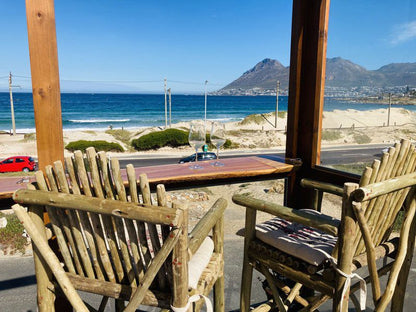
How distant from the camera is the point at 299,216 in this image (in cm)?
126

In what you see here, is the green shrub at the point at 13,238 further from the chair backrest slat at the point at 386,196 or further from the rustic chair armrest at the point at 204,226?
the chair backrest slat at the point at 386,196

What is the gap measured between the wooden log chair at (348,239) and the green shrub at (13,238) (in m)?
3.17

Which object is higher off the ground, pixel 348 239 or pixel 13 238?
pixel 348 239

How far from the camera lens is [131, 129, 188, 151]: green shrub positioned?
20.0 m

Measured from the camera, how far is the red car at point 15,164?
1170cm

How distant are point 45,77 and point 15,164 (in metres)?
12.1

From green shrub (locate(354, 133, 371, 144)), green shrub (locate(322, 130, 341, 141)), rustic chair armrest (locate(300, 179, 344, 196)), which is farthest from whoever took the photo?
green shrub (locate(322, 130, 341, 141))

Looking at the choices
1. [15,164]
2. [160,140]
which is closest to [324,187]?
[15,164]

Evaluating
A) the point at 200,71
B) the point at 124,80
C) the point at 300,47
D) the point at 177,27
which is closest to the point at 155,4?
the point at 177,27

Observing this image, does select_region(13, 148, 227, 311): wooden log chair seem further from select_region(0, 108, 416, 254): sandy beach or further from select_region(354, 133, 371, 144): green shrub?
select_region(354, 133, 371, 144): green shrub

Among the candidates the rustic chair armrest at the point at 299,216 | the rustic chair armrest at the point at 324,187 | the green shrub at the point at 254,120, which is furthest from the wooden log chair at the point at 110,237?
the green shrub at the point at 254,120

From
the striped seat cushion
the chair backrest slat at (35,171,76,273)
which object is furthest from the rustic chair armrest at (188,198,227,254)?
the chair backrest slat at (35,171,76,273)

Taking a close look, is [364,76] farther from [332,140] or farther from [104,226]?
[104,226]

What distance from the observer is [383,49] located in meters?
1.89
